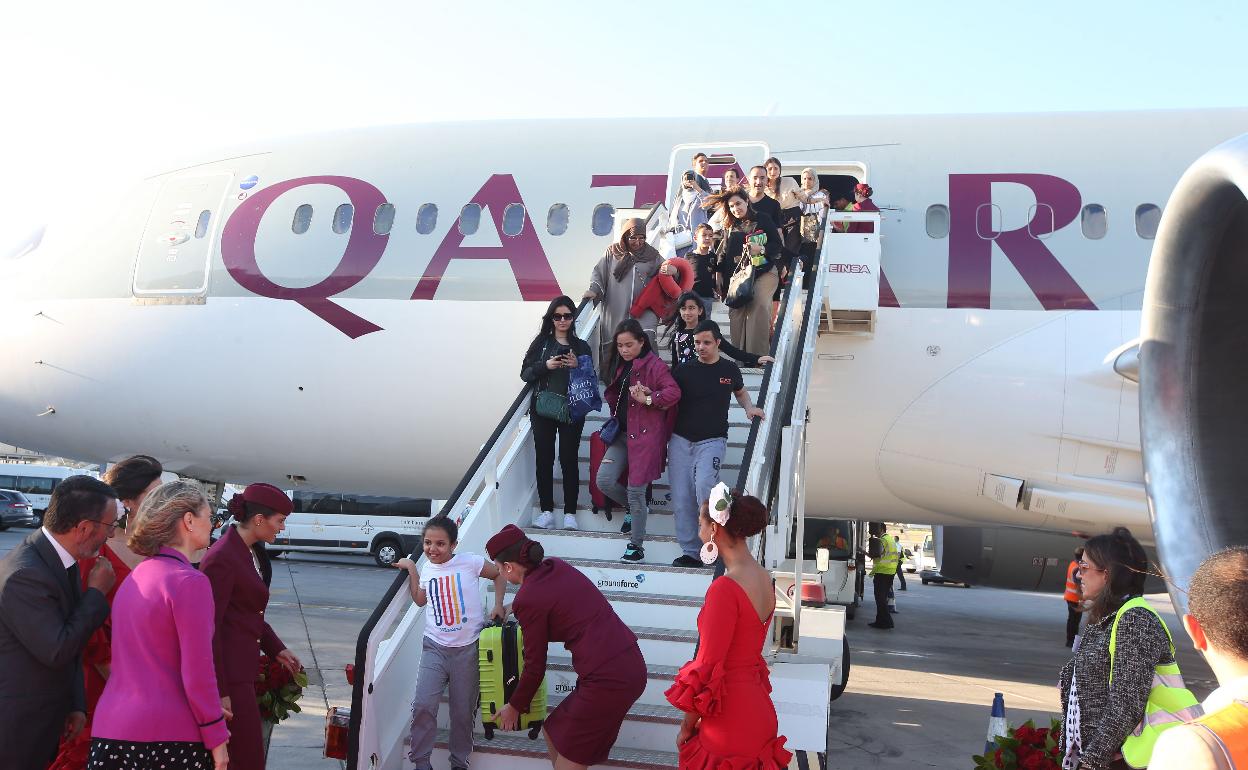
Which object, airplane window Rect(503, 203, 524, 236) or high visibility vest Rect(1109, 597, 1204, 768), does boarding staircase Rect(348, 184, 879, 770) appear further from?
airplane window Rect(503, 203, 524, 236)

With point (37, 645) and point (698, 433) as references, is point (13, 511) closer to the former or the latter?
point (698, 433)

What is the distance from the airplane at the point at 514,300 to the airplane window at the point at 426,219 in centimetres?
3

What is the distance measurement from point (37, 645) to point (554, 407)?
3.20 metres

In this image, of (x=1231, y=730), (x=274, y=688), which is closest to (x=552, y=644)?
(x=274, y=688)

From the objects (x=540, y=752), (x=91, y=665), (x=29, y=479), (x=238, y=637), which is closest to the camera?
(x=91, y=665)

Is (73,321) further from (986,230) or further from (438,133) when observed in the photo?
(986,230)

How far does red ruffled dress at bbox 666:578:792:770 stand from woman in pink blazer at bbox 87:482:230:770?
156 cm

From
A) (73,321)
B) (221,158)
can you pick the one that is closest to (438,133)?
(221,158)

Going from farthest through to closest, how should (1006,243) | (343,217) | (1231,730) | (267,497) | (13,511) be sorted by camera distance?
(13,511) → (343,217) → (1006,243) → (267,497) → (1231,730)

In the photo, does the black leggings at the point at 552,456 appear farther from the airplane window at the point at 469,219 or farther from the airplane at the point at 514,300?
the airplane window at the point at 469,219

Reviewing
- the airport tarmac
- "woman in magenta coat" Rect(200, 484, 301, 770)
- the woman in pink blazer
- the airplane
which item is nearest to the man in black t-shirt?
the airport tarmac

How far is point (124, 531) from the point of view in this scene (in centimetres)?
415

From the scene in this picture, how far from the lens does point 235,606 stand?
13.3 feet

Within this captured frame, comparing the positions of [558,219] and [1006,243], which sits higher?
[558,219]
